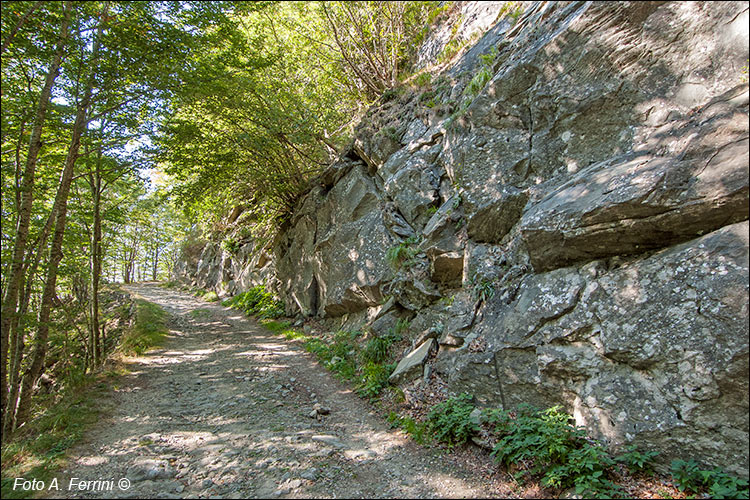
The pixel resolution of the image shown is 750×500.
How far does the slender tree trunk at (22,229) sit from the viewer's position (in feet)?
19.8

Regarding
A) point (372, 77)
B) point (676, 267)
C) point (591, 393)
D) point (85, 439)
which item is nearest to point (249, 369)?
point (85, 439)

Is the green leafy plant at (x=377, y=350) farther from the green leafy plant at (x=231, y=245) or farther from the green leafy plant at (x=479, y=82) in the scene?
the green leafy plant at (x=231, y=245)

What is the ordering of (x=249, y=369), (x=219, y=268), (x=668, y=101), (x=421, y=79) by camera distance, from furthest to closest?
(x=219, y=268)
(x=421, y=79)
(x=249, y=369)
(x=668, y=101)

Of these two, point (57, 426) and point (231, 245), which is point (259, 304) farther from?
point (57, 426)

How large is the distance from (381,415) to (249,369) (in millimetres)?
4228

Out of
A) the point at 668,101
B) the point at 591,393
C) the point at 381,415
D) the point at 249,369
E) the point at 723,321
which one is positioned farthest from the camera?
the point at 249,369

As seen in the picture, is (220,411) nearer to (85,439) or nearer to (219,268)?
(85,439)

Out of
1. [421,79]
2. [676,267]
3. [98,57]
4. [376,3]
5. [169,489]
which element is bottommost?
[169,489]

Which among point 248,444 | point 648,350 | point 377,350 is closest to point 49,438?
point 248,444

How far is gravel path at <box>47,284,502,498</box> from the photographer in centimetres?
454

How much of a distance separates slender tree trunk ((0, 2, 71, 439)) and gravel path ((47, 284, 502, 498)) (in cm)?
193

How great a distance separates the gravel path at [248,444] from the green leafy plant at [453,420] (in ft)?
1.06

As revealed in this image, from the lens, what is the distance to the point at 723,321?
3971 mm

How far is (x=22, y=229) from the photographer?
657cm
